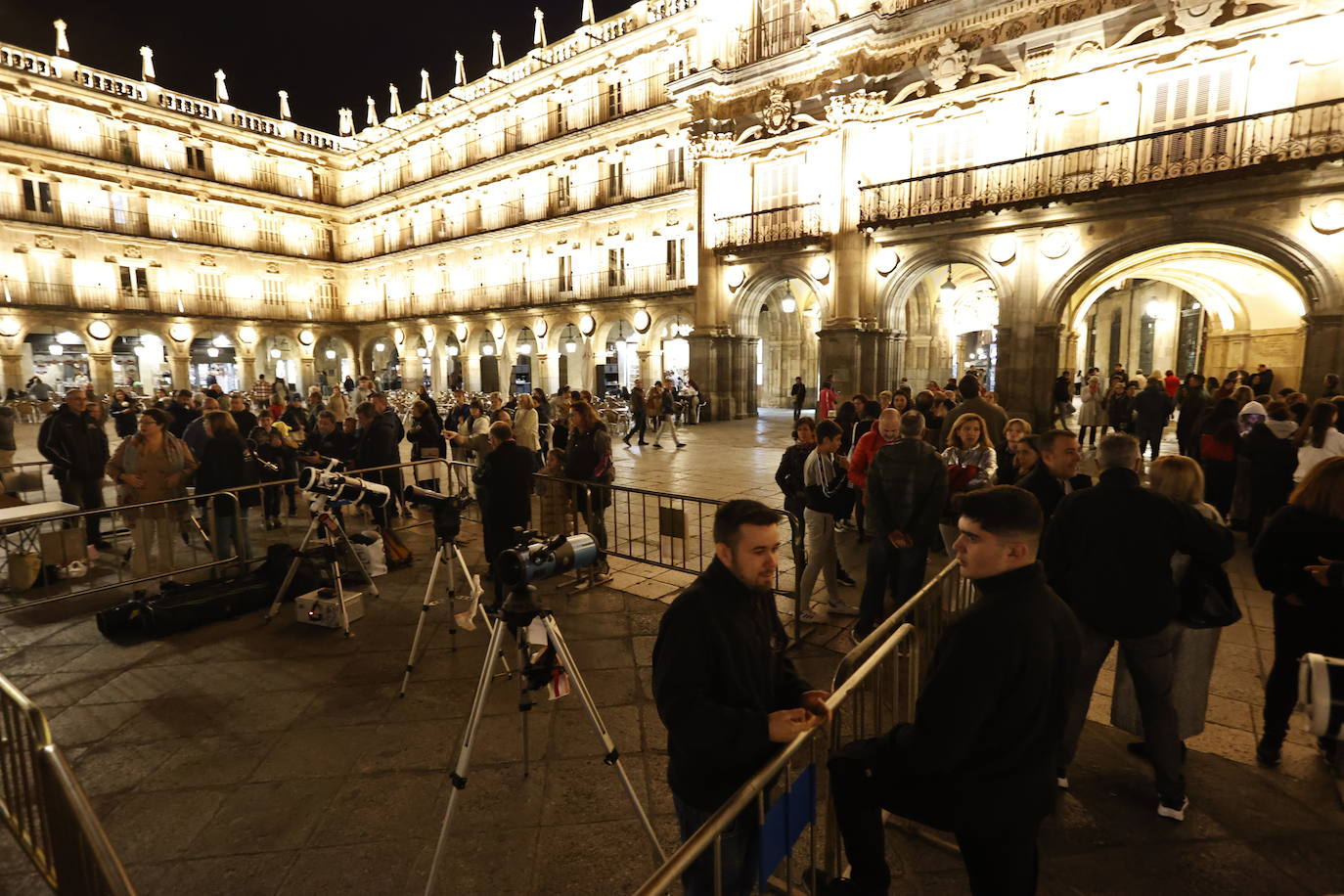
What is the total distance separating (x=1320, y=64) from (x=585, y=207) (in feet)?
70.9

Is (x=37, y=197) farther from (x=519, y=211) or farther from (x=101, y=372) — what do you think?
(x=519, y=211)

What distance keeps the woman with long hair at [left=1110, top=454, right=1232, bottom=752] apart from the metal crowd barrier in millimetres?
4083

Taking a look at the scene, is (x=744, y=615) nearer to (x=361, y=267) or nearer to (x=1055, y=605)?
(x=1055, y=605)

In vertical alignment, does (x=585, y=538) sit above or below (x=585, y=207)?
below

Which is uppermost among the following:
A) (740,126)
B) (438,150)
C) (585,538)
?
(438,150)

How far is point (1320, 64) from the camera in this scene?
39.2 ft

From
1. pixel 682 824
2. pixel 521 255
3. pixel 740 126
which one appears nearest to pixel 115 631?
pixel 682 824

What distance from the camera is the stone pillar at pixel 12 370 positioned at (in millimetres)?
25547

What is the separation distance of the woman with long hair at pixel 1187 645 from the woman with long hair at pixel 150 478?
7.78m

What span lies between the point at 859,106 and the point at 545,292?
52.4 ft

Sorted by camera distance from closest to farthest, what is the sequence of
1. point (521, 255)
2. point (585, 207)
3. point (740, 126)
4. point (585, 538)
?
point (585, 538), point (740, 126), point (585, 207), point (521, 255)

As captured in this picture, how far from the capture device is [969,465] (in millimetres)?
5500

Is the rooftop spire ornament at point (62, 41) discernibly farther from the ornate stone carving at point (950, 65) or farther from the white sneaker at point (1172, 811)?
the white sneaker at point (1172, 811)

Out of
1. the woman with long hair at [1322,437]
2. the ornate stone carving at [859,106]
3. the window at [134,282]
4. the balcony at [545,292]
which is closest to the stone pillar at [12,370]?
the window at [134,282]
